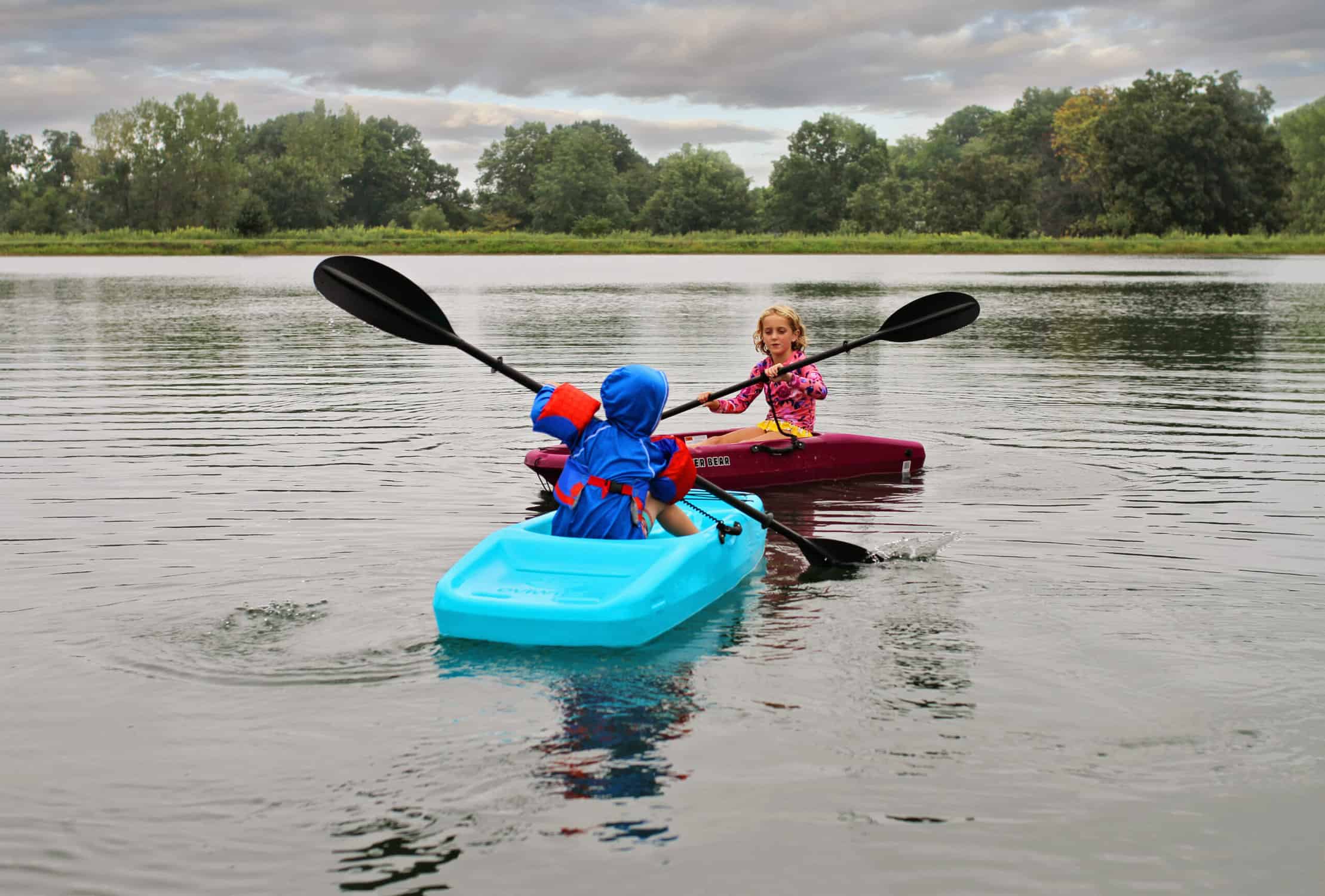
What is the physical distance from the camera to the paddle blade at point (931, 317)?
9.96m

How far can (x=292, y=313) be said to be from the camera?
28.8 meters

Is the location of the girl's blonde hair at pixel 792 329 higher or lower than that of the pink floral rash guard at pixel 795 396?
higher

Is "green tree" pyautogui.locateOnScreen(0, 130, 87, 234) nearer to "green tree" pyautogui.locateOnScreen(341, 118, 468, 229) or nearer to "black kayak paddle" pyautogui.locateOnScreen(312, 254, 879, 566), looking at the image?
"green tree" pyautogui.locateOnScreen(341, 118, 468, 229)

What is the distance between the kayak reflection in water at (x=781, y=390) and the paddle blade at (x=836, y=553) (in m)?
2.31

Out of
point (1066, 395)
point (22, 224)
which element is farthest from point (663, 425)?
point (22, 224)

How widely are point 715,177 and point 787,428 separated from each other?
299 ft

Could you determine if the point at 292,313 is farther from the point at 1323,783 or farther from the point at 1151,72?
the point at 1151,72

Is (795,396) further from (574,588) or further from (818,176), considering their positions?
(818,176)

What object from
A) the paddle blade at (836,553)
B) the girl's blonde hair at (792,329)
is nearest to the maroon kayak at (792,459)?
the girl's blonde hair at (792,329)

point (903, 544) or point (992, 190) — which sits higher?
point (992, 190)

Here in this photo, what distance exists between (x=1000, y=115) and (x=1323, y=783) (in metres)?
107

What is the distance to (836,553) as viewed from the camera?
7.71m

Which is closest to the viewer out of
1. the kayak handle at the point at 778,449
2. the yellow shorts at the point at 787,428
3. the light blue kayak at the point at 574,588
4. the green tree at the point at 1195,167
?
the light blue kayak at the point at 574,588

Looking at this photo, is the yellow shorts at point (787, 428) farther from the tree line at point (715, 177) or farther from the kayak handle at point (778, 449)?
the tree line at point (715, 177)
